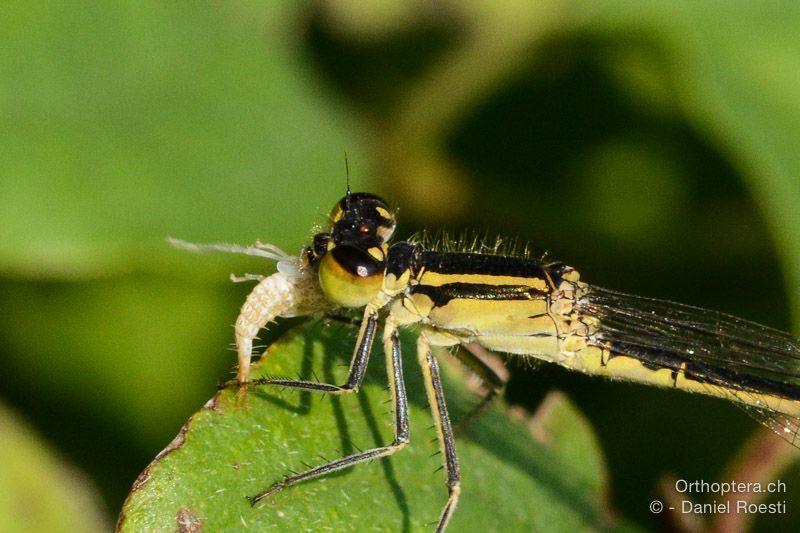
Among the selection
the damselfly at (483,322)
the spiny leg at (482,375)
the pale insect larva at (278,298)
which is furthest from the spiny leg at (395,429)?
the spiny leg at (482,375)

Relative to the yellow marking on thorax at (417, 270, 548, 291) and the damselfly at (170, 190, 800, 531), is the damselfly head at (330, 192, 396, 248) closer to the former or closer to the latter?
the damselfly at (170, 190, 800, 531)

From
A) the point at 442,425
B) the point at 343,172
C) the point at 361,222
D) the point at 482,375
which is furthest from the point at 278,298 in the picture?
the point at 343,172

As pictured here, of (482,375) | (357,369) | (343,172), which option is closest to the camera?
(357,369)

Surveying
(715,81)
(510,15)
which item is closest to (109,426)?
(510,15)

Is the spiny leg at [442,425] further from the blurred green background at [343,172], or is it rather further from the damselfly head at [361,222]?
the blurred green background at [343,172]

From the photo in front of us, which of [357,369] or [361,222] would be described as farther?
[361,222]

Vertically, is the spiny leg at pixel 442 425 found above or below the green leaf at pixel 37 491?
above

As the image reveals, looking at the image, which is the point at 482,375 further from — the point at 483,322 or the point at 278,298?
the point at 278,298

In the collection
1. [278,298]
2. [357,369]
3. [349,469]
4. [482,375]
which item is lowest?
[349,469]
